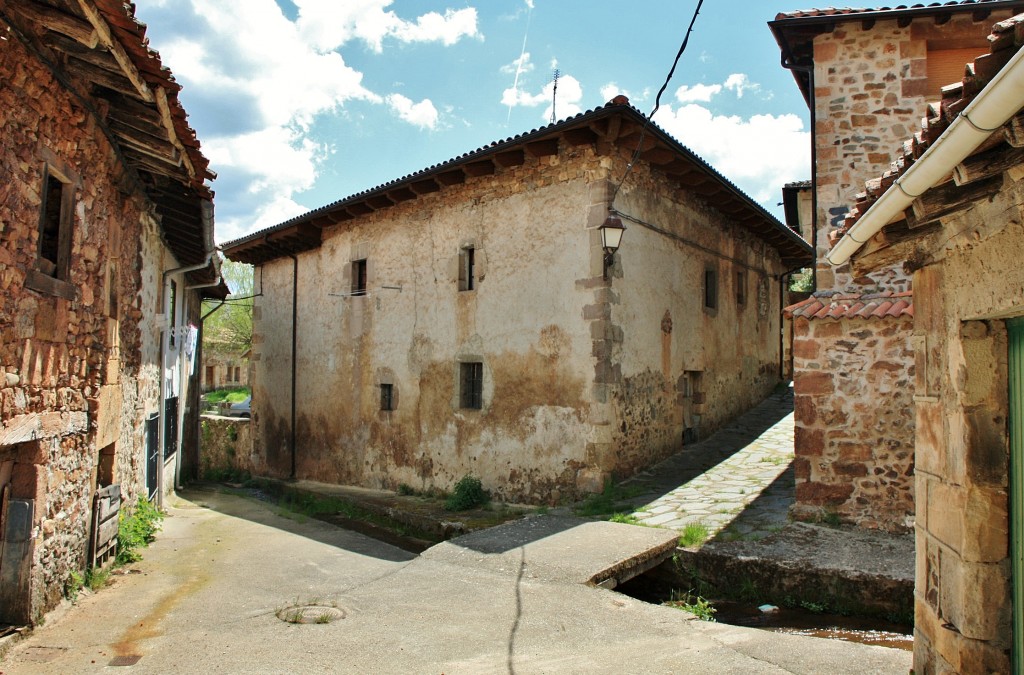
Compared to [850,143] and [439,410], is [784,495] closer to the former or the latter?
[850,143]

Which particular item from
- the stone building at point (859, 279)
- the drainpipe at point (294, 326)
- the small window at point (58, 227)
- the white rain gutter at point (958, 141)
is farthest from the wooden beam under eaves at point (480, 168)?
the white rain gutter at point (958, 141)

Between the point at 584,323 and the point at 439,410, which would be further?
the point at 439,410

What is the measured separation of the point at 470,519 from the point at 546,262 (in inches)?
153

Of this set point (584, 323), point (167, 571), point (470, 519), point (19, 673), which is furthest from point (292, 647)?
point (584, 323)

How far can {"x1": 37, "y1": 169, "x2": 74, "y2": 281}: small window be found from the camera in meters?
5.46

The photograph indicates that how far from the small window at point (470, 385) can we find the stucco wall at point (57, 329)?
5155 mm

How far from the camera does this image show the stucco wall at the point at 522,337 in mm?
9875

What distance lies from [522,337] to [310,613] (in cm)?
580

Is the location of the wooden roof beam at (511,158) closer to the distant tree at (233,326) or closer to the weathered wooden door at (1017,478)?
the weathered wooden door at (1017,478)

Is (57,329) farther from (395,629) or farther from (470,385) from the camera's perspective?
(470,385)

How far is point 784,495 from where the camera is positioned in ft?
29.4

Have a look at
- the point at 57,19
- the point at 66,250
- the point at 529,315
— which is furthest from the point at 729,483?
the point at 57,19

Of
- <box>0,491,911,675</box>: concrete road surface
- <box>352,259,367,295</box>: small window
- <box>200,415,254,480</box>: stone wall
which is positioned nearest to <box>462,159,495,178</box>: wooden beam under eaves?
<box>352,259,367,295</box>: small window

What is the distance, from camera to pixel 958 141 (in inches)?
99.0
